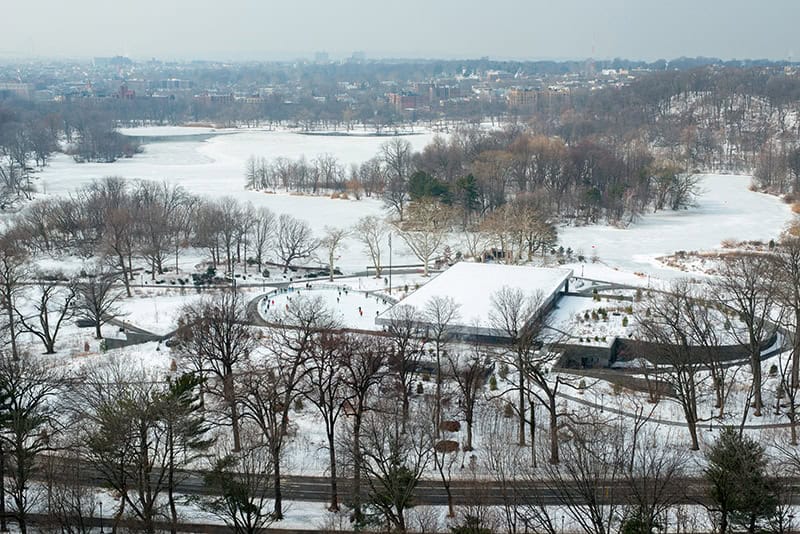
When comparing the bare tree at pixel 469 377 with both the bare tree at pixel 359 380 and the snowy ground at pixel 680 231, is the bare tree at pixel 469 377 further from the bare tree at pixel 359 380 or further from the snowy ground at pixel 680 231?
the snowy ground at pixel 680 231

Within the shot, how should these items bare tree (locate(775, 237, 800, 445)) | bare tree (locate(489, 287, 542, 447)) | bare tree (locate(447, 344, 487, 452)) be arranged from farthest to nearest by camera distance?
bare tree (locate(775, 237, 800, 445)) < bare tree (locate(489, 287, 542, 447)) < bare tree (locate(447, 344, 487, 452))

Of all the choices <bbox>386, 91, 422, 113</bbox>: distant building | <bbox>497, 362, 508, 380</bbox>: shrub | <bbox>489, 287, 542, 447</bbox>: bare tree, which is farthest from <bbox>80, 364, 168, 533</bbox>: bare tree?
<bbox>386, 91, 422, 113</bbox>: distant building

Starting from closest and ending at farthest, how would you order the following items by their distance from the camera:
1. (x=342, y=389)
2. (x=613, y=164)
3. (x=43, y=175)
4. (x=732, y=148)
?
(x=342, y=389), (x=613, y=164), (x=43, y=175), (x=732, y=148)

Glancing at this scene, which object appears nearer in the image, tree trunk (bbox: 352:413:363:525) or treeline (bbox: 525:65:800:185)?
tree trunk (bbox: 352:413:363:525)

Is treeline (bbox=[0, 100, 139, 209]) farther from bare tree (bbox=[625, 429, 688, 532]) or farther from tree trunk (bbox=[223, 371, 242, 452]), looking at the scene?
bare tree (bbox=[625, 429, 688, 532])

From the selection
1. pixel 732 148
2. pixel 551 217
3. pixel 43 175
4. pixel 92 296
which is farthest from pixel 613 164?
pixel 43 175

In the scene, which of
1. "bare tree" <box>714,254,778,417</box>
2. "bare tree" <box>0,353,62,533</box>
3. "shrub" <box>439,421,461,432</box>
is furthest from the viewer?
"bare tree" <box>714,254,778,417</box>

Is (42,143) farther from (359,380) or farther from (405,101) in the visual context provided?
(405,101)

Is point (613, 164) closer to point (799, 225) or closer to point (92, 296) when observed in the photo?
point (799, 225)

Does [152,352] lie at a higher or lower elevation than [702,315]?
lower
